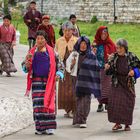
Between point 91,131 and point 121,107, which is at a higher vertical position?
point 121,107

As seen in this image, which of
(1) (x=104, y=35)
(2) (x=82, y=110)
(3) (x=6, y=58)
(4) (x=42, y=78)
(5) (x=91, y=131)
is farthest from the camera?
(3) (x=6, y=58)

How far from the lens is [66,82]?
37.3 ft

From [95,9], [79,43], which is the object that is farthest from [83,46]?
[95,9]

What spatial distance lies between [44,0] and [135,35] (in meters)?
15.4

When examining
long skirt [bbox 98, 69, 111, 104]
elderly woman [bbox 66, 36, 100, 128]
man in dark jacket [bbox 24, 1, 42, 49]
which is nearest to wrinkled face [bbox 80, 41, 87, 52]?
elderly woman [bbox 66, 36, 100, 128]

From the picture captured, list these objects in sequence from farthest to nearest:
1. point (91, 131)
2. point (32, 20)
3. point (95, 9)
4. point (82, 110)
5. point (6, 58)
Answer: point (95, 9) → point (32, 20) → point (6, 58) → point (82, 110) → point (91, 131)

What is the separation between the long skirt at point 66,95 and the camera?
11.3 m

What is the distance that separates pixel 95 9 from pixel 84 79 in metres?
33.1

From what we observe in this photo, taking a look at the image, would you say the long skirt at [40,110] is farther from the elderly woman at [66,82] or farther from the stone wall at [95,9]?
the stone wall at [95,9]

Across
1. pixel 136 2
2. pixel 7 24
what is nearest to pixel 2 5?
pixel 136 2

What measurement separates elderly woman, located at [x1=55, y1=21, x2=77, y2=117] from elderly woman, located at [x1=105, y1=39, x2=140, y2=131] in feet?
4.03

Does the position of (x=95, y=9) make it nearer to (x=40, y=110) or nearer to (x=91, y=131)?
(x=91, y=131)

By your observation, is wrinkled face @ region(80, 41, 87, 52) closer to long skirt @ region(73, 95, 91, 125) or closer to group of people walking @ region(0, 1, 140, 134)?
group of people walking @ region(0, 1, 140, 134)

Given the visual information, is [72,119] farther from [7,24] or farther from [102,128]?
[7,24]
